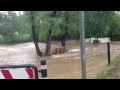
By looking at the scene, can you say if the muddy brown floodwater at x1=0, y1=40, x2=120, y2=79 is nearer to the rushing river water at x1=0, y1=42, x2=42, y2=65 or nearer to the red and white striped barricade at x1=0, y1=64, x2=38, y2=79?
the rushing river water at x1=0, y1=42, x2=42, y2=65

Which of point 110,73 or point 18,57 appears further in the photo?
point 18,57

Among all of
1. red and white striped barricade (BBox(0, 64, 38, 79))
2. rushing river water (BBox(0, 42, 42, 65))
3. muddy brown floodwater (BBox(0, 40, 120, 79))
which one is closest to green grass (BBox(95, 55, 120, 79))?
muddy brown floodwater (BBox(0, 40, 120, 79))

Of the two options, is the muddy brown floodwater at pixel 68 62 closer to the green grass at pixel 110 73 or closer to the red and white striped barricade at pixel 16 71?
the green grass at pixel 110 73

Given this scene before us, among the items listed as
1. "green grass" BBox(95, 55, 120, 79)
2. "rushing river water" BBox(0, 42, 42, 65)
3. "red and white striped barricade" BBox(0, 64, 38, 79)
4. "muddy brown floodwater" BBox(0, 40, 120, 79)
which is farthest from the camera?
"rushing river water" BBox(0, 42, 42, 65)

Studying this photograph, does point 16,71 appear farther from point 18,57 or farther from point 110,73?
point 18,57

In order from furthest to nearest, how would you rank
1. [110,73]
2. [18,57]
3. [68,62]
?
[18,57] < [68,62] < [110,73]

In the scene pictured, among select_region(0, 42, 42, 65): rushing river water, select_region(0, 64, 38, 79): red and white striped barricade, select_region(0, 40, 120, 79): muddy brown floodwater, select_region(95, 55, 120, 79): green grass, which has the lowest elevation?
select_region(0, 42, 42, 65): rushing river water

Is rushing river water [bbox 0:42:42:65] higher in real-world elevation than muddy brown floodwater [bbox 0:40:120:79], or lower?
lower

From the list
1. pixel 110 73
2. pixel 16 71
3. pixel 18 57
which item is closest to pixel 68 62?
pixel 18 57

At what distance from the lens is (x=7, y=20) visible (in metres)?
41.8

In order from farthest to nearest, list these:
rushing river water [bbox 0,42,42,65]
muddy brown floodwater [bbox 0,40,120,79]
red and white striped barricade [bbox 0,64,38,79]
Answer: rushing river water [bbox 0,42,42,65], muddy brown floodwater [bbox 0,40,120,79], red and white striped barricade [bbox 0,64,38,79]

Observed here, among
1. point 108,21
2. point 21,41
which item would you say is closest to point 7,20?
point 21,41

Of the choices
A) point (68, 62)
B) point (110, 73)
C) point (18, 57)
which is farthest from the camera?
point (18, 57)

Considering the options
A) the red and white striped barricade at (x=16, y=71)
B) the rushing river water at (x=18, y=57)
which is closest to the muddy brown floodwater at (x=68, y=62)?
the rushing river water at (x=18, y=57)
